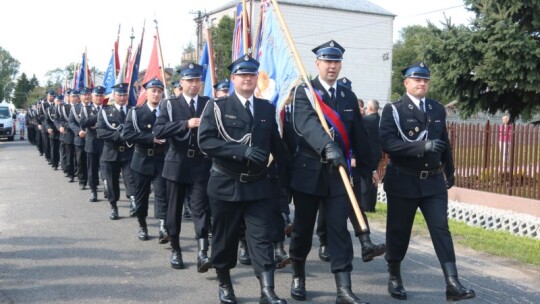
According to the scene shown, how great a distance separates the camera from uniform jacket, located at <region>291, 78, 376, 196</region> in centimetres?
530

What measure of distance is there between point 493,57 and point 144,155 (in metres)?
6.68

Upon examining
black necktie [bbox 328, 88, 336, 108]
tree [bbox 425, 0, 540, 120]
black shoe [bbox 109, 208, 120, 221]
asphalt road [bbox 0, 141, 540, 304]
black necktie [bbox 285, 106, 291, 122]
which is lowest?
asphalt road [bbox 0, 141, 540, 304]

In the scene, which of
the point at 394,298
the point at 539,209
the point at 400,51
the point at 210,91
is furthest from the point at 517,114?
the point at 400,51

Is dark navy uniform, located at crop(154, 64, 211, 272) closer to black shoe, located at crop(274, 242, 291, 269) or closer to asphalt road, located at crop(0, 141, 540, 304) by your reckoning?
asphalt road, located at crop(0, 141, 540, 304)

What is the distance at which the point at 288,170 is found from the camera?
5715mm

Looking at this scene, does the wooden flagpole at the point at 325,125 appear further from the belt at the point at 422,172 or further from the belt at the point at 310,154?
the belt at the point at 422,172

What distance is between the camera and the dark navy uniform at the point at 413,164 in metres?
5.57

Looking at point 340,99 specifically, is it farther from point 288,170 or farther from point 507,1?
point 507,1

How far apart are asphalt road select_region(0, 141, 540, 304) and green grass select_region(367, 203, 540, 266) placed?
0.81ft

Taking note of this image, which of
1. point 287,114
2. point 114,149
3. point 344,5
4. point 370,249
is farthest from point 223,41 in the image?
point 370,249

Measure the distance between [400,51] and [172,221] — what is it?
78.0 m

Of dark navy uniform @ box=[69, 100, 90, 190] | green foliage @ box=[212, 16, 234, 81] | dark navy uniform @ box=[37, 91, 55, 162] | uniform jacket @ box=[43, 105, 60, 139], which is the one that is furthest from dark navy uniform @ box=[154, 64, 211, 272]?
green foliage @ box=[212, 16, 234, 81]

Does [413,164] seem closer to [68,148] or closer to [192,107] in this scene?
[192,107]

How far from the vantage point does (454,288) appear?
5117 mm
